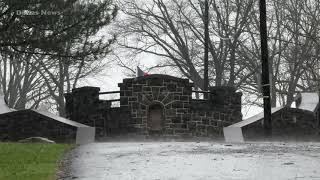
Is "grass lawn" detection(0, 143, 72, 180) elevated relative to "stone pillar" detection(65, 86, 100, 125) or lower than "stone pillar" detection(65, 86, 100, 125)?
lower

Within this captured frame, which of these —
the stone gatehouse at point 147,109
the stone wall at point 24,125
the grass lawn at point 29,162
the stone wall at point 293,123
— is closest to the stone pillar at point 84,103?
the stone gatehouse at point 147,109

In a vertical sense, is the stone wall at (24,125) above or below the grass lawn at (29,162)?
above

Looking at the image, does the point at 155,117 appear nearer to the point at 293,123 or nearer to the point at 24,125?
the point at 293,123

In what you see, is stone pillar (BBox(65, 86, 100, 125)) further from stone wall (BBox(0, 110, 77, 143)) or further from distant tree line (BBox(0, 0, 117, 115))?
distant tree line (BBox(0, 0, 117, 115))

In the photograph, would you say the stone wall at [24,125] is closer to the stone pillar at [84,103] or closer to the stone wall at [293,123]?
the stone pillar at [84,103]

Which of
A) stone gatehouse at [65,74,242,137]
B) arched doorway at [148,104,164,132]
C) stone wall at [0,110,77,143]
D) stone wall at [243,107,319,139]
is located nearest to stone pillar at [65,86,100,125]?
stone gatehouse at [65,74,242,137]

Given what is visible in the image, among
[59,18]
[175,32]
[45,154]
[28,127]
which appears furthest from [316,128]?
[175,32]

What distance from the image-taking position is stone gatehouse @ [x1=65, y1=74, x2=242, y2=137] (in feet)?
112

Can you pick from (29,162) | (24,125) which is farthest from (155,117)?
(29,162)

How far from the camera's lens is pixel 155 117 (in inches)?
1356

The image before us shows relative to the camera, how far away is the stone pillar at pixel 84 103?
34.0 m

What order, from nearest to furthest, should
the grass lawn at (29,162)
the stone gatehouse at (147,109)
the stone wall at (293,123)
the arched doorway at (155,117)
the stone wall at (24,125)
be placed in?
1. the grass lawn at (29,162)
2. the stone wall at (24,125)
3. the stone wall at (293,123)
4. the stone gatehouse at (147,109)
5. the arched doorway at (155,117)

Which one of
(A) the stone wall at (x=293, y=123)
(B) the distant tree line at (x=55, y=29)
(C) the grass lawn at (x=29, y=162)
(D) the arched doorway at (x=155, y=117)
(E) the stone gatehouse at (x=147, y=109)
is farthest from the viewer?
(D) the arched doorway at (x=155, y=117)

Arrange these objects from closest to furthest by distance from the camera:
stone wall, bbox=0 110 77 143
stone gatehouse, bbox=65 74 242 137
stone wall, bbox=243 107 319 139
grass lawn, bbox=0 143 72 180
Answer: grass lawn, bbox=0 143 72 180 → stone wall, bbox=0 110 77 143 → stone wall, bbox=243 107 319 139 → stone gatehouse, bbox=65 74 242 137
